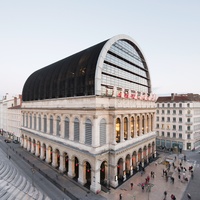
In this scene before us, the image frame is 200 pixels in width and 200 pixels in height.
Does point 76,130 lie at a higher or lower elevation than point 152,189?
higher

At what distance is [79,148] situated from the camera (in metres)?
38.2

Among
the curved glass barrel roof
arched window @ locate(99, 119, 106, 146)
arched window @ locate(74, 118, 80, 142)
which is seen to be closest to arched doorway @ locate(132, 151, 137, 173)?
arched window @ locate(99, 119, 106, 146)

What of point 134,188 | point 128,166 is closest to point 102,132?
point 134,188

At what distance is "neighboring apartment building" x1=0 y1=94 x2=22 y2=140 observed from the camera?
8281 cm

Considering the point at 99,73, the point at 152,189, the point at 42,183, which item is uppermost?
the point at 99,73

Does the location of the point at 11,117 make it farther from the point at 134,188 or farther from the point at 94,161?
the point at 134,188

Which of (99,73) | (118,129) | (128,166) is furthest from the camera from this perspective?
(128,166)

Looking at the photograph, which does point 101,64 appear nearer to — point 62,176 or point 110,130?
point 110,130

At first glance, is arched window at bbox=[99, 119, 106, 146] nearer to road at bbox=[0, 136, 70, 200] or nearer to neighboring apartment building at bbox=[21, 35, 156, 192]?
neighboring apartment building at bbox=[21, 35, 156, 192]

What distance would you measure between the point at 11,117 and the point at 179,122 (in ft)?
285

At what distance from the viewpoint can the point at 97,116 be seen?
1374 inches

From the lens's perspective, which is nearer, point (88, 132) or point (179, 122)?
point (88, 132)

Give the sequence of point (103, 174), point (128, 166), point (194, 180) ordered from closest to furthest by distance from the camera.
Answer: point (103, 174), point (194, 180), point (128, 166)

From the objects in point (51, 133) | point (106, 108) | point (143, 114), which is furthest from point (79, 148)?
point (143, 114)
